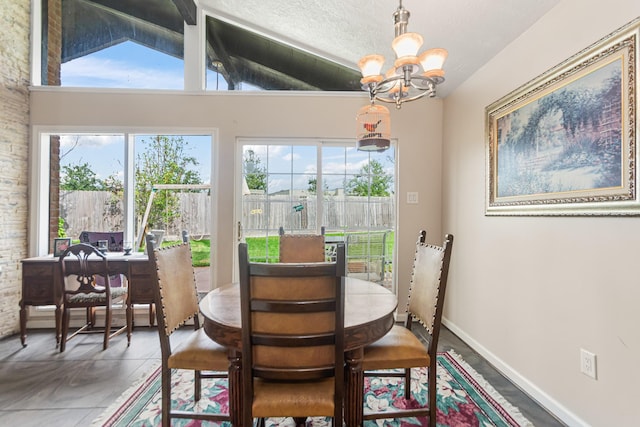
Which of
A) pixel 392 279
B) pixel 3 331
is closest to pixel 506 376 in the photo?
pixel 392 279

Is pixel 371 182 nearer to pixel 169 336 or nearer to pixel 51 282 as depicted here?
pixel 169 336

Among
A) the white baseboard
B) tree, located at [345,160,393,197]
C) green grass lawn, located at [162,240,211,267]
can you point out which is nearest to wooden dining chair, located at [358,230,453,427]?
the white baseboard

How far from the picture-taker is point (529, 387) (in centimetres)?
194

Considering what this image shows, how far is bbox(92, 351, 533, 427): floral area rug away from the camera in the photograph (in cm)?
168

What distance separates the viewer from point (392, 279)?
131 inches

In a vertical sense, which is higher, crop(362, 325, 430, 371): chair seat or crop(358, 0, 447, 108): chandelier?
crop(358, 0, 447, 108): chandelier

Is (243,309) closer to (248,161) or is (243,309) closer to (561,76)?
(561,76)

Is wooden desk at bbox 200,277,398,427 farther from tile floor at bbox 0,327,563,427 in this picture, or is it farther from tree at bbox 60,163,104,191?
tree at bbox 60,163,104,191

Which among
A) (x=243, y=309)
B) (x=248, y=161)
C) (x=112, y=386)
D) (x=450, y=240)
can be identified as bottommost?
(x=112, y=386)

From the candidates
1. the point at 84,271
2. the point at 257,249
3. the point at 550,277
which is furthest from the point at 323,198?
the point at 84,271

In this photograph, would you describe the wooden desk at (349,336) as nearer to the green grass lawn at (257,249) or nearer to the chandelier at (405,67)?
the chandelier at (405,67)

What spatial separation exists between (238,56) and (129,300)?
273 cm

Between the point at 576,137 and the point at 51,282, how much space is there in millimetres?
4094

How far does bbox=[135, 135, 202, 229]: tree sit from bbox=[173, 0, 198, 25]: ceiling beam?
1230mm
